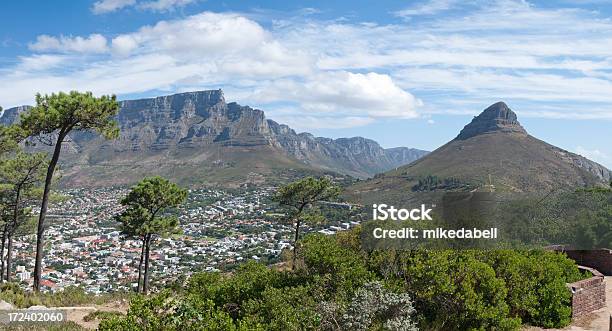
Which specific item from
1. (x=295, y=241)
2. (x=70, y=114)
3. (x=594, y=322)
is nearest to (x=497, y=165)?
(x=295, y=241)

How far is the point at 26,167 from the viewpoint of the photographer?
20125 millimetres

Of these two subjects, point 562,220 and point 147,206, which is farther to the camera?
point 147,206

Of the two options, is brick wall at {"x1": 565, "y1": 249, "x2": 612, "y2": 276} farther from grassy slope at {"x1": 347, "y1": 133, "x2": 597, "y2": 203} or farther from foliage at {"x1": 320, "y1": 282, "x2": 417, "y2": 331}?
grassy slope at {"x1": 347, "y1": 133, "x2": 597, "y2": 203}

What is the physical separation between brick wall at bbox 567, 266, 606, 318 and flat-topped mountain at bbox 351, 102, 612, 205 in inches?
1631

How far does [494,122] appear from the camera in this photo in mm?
122875

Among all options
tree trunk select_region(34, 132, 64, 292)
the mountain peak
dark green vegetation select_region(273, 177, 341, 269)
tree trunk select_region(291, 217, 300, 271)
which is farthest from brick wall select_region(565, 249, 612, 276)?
the mountain peak

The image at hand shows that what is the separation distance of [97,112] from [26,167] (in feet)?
25.0

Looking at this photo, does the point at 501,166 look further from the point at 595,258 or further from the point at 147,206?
the point at 147,206

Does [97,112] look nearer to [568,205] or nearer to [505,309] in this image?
[505,309]

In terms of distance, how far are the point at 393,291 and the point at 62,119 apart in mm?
11322

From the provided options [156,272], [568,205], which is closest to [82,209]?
[156,272]

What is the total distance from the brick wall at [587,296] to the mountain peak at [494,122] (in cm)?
11119

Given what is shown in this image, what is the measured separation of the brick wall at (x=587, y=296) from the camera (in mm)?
Result: 11102

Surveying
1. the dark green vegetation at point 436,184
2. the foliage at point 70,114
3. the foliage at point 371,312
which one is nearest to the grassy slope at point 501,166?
the dark green vegetation at point 436,184
